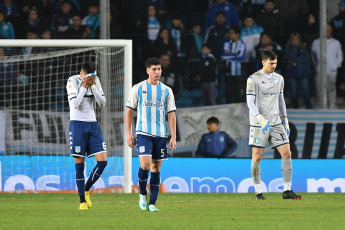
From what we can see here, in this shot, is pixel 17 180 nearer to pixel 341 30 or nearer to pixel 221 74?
pixel 221 74

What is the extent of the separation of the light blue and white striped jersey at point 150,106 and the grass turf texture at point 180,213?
3.28 ft

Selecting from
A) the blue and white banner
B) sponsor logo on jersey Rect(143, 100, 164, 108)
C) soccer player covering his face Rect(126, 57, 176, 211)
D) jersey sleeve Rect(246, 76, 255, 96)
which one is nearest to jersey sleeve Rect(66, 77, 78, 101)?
soccer player covering his face Rect(126, 57, 176, 211)

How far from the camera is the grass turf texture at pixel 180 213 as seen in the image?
8.46 m

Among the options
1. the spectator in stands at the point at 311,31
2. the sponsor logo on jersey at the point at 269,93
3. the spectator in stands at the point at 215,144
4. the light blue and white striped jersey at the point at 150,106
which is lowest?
the spectator in stands at the point at 215,144

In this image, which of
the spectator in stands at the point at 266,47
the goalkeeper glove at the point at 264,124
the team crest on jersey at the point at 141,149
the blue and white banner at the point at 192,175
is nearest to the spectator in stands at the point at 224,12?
the spectator in stands at the point at 266,47

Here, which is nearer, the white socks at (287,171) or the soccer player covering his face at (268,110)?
the soccer player covering his face at (268,110)

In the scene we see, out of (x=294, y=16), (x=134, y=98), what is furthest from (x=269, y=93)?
(x=294, y=16)

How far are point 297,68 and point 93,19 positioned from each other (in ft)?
14.1

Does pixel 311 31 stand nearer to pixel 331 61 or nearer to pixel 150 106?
pixel 331 61

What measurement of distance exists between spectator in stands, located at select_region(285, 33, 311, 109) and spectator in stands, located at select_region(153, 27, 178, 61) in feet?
7.45

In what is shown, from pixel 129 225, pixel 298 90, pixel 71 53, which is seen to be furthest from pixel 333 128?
pixel 129 225

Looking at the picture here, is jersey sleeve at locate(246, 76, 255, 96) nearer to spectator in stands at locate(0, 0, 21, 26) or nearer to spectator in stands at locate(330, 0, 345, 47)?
spectator in stands at locate(330, 0, 345, 47)

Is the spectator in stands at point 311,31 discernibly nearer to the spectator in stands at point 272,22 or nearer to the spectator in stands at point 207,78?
the spectator in stands at point 272,22

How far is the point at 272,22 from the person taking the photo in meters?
17.4
